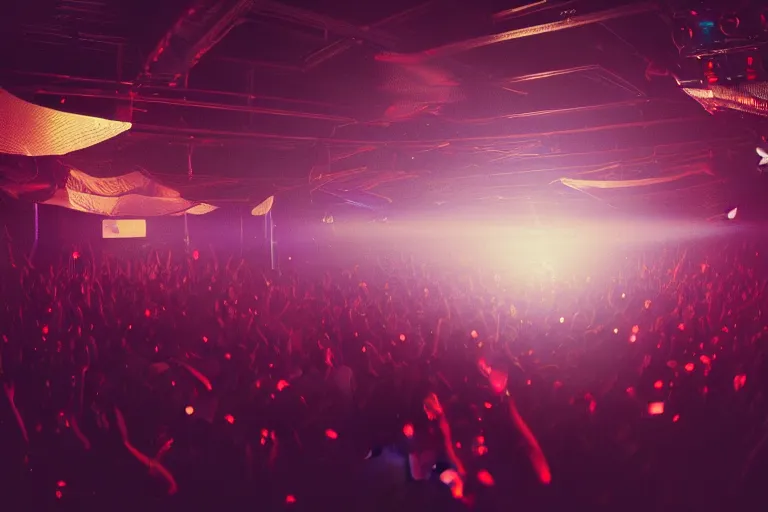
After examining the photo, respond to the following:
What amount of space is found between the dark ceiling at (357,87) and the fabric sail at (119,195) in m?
0.51

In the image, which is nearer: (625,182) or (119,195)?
(119,195)

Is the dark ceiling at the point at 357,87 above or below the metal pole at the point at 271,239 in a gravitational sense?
above

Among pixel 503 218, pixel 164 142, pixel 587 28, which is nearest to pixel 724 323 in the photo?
pixel 587 28

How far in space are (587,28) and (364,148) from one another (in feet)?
9.45

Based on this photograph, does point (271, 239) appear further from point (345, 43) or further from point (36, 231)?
point (345, 43)

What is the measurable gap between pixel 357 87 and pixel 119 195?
3.24 metres

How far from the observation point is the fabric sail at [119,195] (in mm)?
6234

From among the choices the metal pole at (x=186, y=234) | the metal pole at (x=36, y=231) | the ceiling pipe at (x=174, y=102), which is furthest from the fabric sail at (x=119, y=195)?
the metal pole at (x=186, y=234)

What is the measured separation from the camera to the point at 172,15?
111 inches

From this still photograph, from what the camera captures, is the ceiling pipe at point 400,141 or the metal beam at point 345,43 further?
the ceiling pipe at point 400,141

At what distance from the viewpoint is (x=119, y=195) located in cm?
648

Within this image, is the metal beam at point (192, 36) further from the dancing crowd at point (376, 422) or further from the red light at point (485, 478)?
the red light at point (485, 478)

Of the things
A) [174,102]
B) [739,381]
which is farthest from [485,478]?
[174,102]

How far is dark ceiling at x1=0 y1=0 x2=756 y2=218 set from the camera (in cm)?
302
